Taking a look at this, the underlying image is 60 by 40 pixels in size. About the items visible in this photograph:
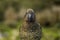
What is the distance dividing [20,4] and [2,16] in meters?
1.20

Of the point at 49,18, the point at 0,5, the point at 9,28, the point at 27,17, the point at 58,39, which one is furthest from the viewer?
the point at 0,5

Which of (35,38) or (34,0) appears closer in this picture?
(35,38)

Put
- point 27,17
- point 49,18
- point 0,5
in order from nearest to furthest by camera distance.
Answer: point 27,17, point 49,18, point 0,5

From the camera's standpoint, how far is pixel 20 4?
21.0 m

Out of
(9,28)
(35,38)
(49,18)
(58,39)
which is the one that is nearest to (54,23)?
(49,18)

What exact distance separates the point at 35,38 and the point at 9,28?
9011mm

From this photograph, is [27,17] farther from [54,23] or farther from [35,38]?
[54,23]

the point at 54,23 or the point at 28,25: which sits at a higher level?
the point at 28,25

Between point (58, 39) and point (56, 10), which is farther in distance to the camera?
point (56, 10)

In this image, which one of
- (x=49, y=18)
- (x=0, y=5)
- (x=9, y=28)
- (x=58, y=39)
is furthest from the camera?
(x=0, y=5)

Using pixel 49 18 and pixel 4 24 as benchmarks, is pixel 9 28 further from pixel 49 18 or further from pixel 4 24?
pixel 49 18

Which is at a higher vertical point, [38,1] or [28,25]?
[28,25]

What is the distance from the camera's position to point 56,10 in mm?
19594

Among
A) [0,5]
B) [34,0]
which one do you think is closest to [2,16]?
[0,5]
